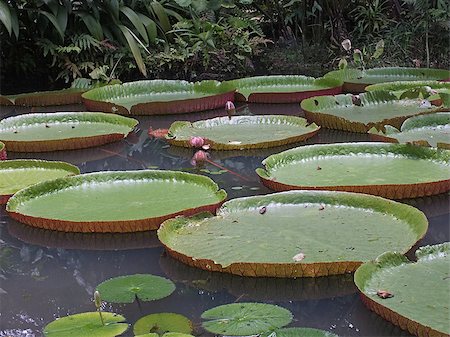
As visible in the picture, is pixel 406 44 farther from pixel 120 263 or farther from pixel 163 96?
pixel 120 263

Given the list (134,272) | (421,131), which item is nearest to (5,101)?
(421,131)

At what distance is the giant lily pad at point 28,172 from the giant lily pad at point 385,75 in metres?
2.59

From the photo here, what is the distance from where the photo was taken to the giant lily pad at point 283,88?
488cm

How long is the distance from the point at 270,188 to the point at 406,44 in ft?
13.2

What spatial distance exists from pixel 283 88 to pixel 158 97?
34.3 inches

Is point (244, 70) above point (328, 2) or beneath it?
beneath

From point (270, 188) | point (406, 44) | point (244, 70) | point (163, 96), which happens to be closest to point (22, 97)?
point (163, 96)

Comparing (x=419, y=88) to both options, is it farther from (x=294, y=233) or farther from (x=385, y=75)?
(x=294, y=233)

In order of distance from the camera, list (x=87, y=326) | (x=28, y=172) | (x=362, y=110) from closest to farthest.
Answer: (x=87, y=326)
(x=28, y=172)
(x=362, y=110)

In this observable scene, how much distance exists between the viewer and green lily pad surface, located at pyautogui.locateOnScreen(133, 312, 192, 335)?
1.82 meters

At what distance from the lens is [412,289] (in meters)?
1.89

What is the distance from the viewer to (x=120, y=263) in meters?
2.34

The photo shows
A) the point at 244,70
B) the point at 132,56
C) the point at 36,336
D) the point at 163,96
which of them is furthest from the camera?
the point at 244,70

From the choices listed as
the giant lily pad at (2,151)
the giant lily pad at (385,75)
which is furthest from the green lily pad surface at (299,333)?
the giant lily pad at (385,75)
